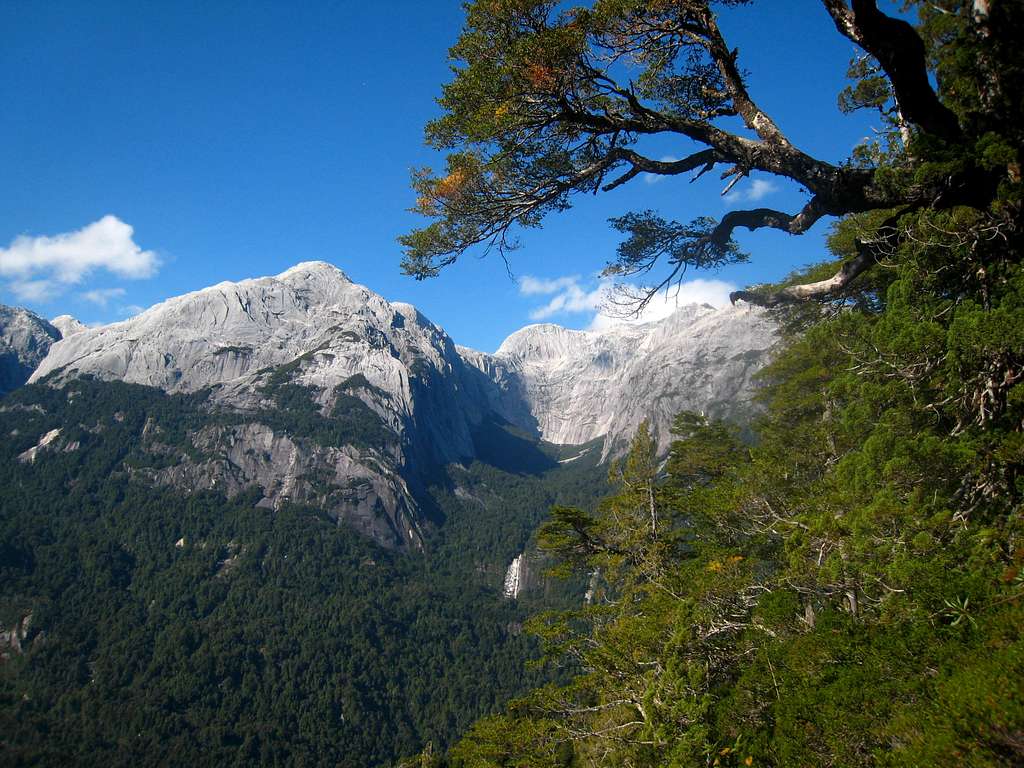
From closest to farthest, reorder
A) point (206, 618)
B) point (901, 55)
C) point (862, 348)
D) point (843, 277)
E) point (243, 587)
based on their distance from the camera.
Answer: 1. point (901, 55)
2. point (843, 277)
3. point (862, 348)
4. point (206, 618)
5. point (243, 587)

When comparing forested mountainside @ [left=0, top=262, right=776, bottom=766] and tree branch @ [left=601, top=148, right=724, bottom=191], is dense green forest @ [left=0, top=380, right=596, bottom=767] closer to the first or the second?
forested mountainside @ [left=0, top=262, right=776, bottom=766]

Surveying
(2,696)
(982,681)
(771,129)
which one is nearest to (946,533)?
(982,681)

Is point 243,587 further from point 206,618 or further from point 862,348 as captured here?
point 862,348

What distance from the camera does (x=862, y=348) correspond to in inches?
306

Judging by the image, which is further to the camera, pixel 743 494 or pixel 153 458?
pixel 153 458

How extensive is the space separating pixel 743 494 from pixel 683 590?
7.88ft

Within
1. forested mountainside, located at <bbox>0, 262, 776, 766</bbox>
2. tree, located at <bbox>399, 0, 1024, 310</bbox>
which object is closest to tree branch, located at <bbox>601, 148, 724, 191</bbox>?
tree, located at <bbox>399, 0, 1024, 310</bbox>

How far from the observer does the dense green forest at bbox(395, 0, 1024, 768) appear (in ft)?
16.8

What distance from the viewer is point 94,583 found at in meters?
144

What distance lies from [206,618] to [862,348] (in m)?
162

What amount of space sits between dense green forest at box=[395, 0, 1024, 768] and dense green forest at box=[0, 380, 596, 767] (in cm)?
11770

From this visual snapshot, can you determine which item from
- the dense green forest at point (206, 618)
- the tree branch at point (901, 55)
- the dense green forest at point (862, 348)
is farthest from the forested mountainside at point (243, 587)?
the tree branch at point (901, 55)

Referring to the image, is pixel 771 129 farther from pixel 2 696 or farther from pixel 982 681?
pixel 2 696

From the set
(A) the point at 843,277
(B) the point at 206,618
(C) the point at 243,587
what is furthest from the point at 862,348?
(C) the point at 243,587
